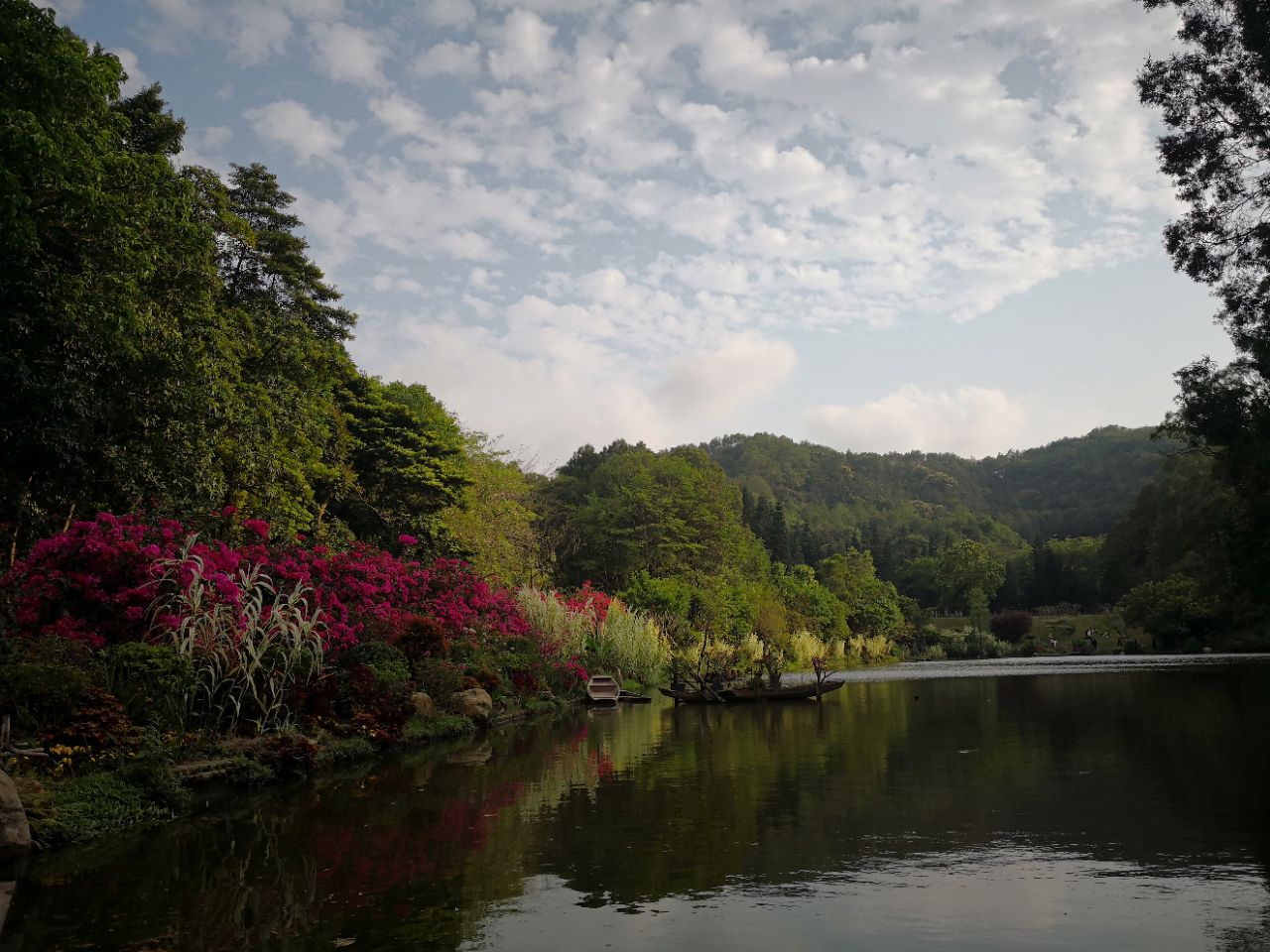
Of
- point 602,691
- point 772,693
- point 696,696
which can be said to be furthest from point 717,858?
point 602,691

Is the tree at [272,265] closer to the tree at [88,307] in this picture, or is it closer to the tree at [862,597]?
the tree at [88,307]

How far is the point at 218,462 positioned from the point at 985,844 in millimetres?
13391

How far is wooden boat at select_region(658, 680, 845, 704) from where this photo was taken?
21.6 metres

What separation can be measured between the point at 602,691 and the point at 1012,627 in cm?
5415

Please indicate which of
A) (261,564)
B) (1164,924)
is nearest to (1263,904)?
(1164,924)

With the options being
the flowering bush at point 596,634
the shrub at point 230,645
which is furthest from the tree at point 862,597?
the shrub at point 230,645

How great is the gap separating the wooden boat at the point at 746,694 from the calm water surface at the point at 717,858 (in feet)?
32.2

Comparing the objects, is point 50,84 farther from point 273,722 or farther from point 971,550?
point 971,550

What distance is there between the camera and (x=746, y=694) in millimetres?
21844

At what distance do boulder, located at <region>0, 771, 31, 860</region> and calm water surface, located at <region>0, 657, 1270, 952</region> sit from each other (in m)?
0.27

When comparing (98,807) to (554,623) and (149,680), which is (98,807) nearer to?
(149,680)

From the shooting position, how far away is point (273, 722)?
11133 mm

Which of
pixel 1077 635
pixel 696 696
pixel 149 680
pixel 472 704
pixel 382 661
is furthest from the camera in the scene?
pixel 1077 635

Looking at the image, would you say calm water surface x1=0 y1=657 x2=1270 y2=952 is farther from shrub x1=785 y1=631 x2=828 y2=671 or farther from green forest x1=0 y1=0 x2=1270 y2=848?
shrub x1=785 y1=631 x2=828 y2=671
